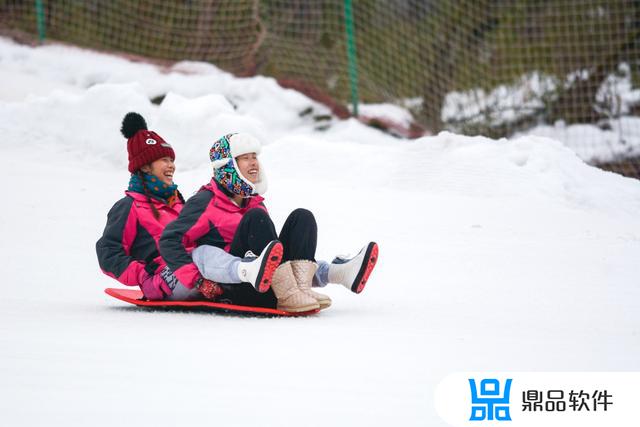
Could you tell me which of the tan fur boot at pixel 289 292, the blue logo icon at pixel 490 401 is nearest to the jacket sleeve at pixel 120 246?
the tan fur boot at pixel 289 292

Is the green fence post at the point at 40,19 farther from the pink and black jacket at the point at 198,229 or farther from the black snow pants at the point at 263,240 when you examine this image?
the black snow pants at the point at 263,240

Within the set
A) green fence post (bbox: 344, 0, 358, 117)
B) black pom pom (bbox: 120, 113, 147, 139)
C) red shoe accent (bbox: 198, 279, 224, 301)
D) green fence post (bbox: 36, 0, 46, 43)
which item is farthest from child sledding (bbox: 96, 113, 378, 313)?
green fence post (bbox: 36, 0, 46, 43)

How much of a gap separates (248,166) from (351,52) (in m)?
6.43

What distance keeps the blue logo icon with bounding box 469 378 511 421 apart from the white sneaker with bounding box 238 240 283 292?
104cm

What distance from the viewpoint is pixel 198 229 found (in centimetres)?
387

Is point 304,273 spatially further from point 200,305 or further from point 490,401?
point 490,401

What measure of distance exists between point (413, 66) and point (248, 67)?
1.92 meters

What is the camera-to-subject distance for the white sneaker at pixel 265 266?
3.51 metres

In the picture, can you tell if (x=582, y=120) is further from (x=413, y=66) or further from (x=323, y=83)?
(x=323, y=83)

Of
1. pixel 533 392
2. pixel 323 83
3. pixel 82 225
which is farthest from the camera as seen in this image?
pixel 323 83

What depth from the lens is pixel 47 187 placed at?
6.91 metres

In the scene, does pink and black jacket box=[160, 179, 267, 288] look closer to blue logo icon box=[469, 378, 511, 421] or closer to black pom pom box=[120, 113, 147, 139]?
black pom pom box=[120, 113, 147, 139]

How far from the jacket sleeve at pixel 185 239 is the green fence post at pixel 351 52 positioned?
20.9 feet

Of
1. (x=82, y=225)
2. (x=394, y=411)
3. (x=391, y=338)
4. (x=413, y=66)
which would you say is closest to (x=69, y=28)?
(x=413, y=66)
